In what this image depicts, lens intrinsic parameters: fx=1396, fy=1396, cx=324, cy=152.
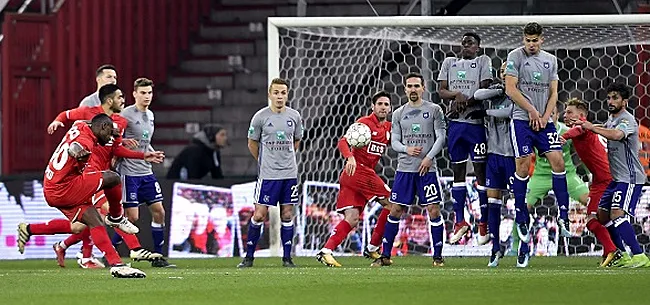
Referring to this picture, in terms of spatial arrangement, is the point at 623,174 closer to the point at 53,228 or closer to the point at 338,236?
the point at 338,236

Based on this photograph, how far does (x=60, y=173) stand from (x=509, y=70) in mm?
4109

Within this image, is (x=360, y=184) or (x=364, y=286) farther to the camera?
(x=360, y=184)

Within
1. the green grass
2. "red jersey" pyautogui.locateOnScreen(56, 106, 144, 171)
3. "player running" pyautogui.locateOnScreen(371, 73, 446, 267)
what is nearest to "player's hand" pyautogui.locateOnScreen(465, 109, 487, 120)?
"player running" pyautogui.locateOnScreen(371, 73, 446, 267)

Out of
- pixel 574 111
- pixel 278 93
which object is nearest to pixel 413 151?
pixel 278 93

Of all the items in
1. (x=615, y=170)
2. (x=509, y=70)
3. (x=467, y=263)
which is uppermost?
(x=509, y=70)

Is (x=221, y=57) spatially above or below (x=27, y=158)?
above

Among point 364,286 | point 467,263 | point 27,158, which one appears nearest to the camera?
point 364,286

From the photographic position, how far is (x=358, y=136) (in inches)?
568

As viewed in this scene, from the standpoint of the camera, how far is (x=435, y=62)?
1750 cm

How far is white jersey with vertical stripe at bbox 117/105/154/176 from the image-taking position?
14.3 meters

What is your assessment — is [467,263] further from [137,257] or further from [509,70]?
[137,257]

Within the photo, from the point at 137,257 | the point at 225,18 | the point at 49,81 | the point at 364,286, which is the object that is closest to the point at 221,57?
the point at 225,18

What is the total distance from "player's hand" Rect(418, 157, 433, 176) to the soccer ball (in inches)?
36.4

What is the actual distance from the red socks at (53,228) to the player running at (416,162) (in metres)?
3.03
